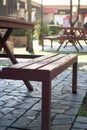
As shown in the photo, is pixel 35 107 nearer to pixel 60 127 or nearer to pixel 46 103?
pixel 60 127

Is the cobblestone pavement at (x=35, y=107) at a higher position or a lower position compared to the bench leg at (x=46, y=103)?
lower

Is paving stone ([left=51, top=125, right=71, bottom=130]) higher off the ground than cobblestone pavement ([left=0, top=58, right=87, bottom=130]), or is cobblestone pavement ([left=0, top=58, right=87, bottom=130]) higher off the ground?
paving stone ([left=51, top=125, right=71, bottom=130])

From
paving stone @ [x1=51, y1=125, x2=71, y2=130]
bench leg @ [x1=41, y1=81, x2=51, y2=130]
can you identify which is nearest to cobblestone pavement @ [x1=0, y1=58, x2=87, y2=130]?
paving stone @ [x1=51, y1=125, x2=71, y2=130]

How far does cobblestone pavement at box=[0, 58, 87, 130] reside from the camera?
3.47 m

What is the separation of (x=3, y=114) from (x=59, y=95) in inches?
48.2

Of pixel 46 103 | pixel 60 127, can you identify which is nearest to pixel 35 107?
pixel 60 127

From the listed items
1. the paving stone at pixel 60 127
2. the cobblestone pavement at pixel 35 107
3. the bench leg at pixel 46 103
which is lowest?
the cobblestone pavement at pixel 35 107

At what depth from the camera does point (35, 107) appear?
414cm

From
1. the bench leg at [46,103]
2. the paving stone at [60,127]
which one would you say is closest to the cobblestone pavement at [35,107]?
the paving stone at [60,127]

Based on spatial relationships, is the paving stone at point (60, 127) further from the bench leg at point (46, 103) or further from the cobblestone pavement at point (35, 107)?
the bench leg at point (46, 103)

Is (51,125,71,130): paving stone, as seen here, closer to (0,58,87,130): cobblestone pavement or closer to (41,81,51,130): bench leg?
(0,58,87,130): cobblestone pavement

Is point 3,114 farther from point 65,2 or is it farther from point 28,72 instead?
point 65,2

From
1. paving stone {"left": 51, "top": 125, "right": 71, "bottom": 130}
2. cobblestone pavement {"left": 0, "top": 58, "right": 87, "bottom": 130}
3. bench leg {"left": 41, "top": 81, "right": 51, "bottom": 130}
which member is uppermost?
bench leg {"left": 41, "top": 81, "right": 51, "bottom": 130}

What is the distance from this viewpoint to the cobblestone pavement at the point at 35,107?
347 centimetres
